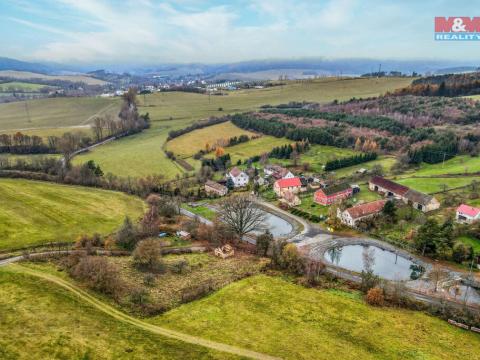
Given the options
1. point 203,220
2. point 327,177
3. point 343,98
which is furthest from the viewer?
point 343,98

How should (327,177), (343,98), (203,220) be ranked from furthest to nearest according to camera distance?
(343,98) < (327,177) < (203,220)

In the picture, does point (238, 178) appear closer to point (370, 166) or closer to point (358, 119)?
point (370, 166)

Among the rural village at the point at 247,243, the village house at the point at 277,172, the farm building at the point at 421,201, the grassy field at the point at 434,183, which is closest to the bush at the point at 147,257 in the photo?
the rural village at the point at 247,243

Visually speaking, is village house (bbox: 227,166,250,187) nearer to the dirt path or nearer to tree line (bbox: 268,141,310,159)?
tree line (bbox: 268,141,310,159)

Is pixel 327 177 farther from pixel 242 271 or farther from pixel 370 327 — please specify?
pixel 370 327

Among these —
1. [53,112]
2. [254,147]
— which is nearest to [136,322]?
[254,147]

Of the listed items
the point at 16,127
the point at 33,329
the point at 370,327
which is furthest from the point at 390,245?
the point at 16,127

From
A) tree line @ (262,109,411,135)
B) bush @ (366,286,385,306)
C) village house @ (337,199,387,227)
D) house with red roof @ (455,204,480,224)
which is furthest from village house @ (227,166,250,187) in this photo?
tree line @ (262,109,411,135)
